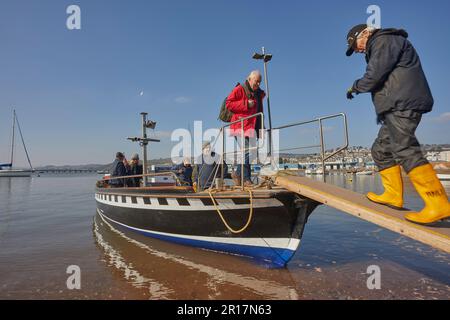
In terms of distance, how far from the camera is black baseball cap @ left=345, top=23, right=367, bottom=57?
3.57 m

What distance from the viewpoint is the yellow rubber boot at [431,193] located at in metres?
3.00

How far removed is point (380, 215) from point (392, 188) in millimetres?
646

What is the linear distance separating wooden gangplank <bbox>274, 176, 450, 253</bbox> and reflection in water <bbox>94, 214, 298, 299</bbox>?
5.36 ft

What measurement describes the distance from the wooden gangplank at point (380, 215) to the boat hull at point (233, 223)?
642mm

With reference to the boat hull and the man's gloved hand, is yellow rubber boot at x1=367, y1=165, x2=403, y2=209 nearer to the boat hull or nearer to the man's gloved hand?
the man's gloved hand

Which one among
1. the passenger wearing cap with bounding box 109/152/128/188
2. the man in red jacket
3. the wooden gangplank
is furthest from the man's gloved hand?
the passenger wearing cap with bounding box 109/152/128/188

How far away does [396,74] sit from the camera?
3.11 metres

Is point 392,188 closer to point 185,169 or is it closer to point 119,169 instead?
point 185,169

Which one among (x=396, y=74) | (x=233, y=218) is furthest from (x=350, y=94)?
(x=233, y=218)

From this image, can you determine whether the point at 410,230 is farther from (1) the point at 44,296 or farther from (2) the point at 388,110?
(1) the point at 44,296

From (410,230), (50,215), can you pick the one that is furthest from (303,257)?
(50,215)

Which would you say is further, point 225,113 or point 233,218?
point 225,113

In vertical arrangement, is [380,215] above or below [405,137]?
below
